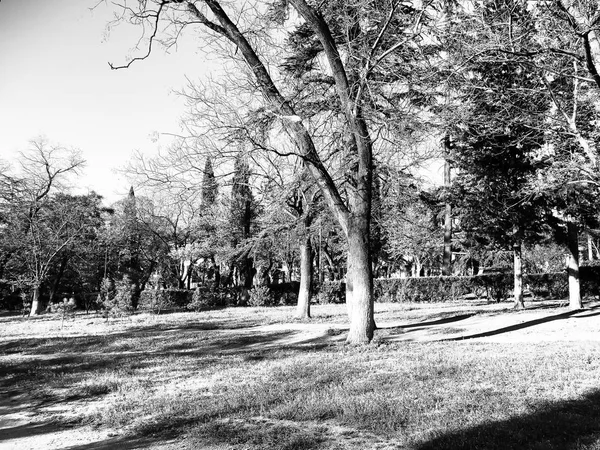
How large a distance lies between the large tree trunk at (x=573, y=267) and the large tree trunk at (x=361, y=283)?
1085 cm

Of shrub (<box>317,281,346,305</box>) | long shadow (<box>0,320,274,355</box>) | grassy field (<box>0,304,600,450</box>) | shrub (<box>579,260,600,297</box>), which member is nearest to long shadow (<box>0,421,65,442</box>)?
grassy field (<box>0,304,600,450</box>)

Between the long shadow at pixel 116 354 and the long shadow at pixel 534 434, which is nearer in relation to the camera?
the long shadow at pixel 534 434

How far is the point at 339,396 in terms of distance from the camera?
18.8 feet

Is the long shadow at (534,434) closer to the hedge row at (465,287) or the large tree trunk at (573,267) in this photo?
the large tree trunk at (573,267)

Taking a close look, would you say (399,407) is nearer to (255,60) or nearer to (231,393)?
(231,393)

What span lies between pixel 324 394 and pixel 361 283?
4269 mm

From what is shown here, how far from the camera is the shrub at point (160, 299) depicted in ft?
74.1

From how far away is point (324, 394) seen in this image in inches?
231

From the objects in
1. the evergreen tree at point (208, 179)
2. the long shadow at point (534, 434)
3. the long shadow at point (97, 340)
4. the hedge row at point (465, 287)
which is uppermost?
the evergreen tree at point (208, 179)

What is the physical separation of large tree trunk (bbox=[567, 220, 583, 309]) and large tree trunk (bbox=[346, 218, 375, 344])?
10.9 metres

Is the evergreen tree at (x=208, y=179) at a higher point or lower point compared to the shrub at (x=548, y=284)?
higher

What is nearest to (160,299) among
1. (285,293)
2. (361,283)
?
(285,293)

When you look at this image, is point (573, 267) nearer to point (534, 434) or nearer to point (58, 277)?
point (534, 434)

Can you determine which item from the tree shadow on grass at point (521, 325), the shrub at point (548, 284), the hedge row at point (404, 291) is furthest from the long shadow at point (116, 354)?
the shrub at point (548, 284)
